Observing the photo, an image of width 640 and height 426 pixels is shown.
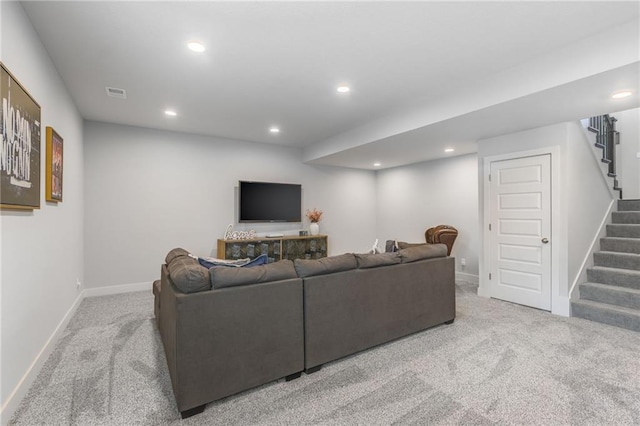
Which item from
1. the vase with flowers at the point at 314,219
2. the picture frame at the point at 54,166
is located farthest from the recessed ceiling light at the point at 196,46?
the vase with flowers at the point at 314,219

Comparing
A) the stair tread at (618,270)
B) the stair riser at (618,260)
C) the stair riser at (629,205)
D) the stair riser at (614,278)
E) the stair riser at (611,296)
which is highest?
the stair riser at (629,205)

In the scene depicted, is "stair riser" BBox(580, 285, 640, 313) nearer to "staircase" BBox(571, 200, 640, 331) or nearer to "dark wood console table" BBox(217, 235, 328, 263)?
"staircase" BBox(571, 200, 640, 331)

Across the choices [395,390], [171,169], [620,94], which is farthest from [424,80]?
[171,169]

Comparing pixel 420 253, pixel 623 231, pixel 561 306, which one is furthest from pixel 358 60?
pixel 623 231

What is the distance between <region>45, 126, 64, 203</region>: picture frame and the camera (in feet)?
8.49

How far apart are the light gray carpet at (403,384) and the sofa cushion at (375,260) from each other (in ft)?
2.49

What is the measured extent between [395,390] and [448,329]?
4.49 feet

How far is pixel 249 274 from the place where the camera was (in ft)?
6.97

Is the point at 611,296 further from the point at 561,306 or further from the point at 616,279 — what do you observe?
the point at 561,306

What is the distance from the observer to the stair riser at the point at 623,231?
4137 mm

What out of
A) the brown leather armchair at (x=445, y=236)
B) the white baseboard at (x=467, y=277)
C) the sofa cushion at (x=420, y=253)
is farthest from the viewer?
the white baseboard at (x=467, y=277)

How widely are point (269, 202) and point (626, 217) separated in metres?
5.54

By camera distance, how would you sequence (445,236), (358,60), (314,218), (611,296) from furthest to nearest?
(314,218) < (445,236) < (611,296) < (358,60)

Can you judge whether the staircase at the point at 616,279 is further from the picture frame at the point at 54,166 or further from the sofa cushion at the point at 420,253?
the picture frame at the point at 54,166
